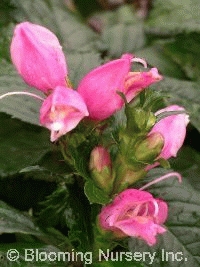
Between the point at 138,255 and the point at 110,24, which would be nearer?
the point at 138,255

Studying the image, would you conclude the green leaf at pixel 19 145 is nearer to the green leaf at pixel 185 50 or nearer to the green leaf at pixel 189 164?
the green leaf at pixel 189 164

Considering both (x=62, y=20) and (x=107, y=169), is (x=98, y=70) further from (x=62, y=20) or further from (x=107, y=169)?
(x=62, y=20)

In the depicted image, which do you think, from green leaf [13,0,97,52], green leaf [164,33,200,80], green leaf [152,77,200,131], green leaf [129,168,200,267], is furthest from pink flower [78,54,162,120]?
green leaf [164,33,200,80]

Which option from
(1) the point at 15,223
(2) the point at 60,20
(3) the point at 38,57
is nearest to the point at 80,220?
(1) the point at 15,223

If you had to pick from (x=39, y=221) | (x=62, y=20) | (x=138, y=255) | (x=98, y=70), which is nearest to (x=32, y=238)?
(x=39, y=221)

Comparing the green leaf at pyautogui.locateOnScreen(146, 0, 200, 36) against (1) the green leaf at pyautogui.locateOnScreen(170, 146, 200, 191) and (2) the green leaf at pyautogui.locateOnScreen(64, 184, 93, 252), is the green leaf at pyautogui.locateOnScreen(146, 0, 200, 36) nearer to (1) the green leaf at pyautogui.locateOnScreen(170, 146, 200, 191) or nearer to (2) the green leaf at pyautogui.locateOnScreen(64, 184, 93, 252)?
(1) the green leaf at pyautogui.locateOnScreen(170, 146, 200, 191)
